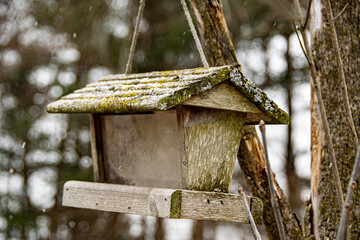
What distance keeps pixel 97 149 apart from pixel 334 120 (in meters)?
1.18

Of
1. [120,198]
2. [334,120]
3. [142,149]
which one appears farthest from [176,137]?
[334,120]

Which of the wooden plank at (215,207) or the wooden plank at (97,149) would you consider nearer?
the wooden plank at (215,207)

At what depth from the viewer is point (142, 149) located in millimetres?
2141

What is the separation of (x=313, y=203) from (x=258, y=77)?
448cm

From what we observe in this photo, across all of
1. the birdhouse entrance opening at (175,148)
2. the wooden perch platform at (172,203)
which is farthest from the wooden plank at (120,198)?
the birdhouse entrance opening at (175,148)

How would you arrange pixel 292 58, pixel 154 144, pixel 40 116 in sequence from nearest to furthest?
pixel 154 144
pixel 292 58
pixel 40 116

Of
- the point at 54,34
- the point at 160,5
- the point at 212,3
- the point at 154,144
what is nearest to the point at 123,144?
the point at 154,144

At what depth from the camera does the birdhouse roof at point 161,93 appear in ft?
5.55

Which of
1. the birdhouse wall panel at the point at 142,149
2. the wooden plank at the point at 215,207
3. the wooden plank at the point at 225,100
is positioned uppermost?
the wooden plank at the point at 225,100

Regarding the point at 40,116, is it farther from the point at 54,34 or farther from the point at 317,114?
the point at 317,114

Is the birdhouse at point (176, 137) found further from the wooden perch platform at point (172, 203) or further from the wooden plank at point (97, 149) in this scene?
the wooden plank at point (97, 149)

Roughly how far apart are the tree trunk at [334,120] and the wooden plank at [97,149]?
1.05 metres

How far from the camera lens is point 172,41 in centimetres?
645

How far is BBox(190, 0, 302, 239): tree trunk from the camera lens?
2.32 m
